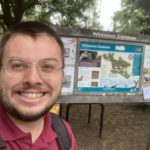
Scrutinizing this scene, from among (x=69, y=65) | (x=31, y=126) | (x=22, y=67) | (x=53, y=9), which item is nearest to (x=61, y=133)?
(x=31, y=126)

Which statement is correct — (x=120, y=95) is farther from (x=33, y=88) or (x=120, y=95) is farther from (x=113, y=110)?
(x=113, y=110)

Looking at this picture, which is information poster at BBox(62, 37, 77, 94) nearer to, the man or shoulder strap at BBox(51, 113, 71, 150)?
shoulder strap at BBox(51, 113, 71, 150)

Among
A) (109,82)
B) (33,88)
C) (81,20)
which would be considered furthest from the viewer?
(81,20)

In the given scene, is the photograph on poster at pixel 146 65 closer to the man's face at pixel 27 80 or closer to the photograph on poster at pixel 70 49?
the photograph on poster at pixel 70 49

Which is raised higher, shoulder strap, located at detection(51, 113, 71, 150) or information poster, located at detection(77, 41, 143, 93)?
information poster, located at detection(77, 41, 143, 93)

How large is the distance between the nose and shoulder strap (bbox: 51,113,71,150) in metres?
0.36

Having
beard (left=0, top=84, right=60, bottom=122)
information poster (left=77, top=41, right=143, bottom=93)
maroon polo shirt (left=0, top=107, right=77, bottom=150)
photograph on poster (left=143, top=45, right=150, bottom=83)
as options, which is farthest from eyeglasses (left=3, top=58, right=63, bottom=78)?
photograph on poster (left=143, top=45, right=150, bottom=83)

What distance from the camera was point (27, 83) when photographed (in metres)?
1.44

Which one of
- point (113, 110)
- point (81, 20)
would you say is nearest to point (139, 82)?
point (113, 110)

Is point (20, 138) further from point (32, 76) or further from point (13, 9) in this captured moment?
point (13, 9)

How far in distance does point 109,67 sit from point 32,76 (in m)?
2.19

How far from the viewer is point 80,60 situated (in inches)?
131

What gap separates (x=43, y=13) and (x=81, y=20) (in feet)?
7.11

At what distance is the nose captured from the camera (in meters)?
1.44
